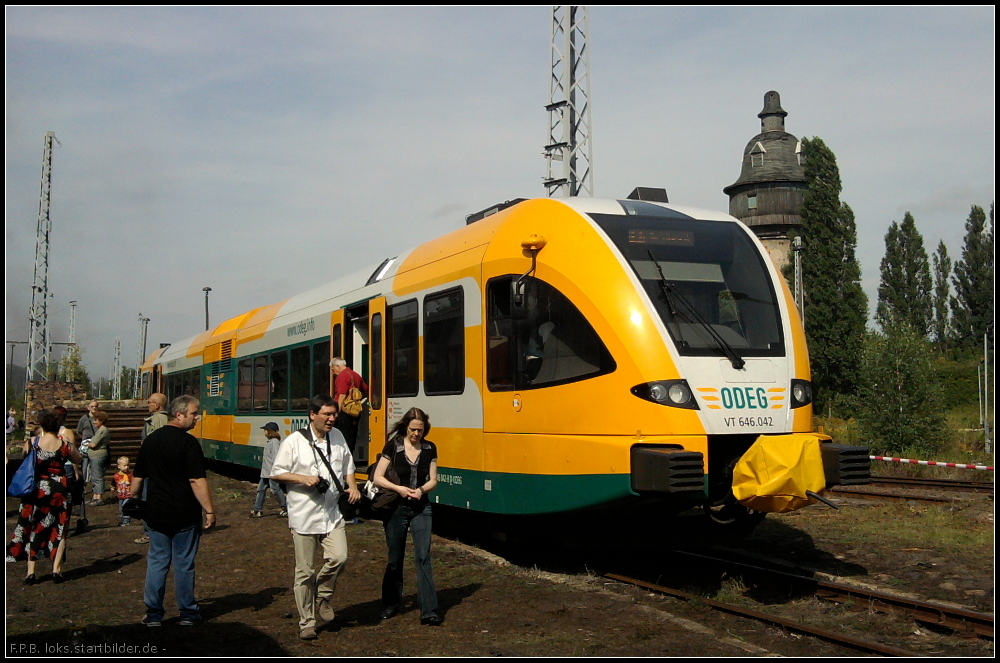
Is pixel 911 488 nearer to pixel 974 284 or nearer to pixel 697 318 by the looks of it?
pixel 697 318

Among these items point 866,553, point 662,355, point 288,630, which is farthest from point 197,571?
point 866,553

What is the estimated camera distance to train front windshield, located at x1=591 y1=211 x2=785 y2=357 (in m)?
8.20

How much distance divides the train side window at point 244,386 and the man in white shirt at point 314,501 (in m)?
11.3

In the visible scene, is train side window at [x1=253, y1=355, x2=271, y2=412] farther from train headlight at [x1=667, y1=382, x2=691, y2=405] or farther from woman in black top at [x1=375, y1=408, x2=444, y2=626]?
train headlight at [x1=667, y1=382, x2=691, y2=405]

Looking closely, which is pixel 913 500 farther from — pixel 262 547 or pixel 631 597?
pixel 262 547

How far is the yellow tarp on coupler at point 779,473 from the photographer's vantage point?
743 cm

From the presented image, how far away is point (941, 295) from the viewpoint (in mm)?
72938

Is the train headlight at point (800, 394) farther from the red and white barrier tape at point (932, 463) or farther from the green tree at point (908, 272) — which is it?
the green tree at point (908, 272)

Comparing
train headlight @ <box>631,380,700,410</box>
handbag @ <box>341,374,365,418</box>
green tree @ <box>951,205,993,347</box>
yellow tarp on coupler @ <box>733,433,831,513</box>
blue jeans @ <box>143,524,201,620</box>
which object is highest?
green tree @ <box>951,205,993,347</box>

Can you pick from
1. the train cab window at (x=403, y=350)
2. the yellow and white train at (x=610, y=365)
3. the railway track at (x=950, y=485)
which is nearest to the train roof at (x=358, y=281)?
the yellow and white train at (x=610, y=365)

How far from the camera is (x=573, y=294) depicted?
841cm

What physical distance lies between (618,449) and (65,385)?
3683 cm

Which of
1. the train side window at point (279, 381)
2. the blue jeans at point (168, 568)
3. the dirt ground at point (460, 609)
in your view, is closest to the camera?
the dirt ground at point (460, 609)

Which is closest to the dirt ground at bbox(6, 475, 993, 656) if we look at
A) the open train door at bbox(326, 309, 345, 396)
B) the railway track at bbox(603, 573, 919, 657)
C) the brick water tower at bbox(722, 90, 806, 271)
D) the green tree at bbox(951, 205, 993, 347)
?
the railway track at bbox(603, 573, 919, 657)
